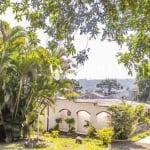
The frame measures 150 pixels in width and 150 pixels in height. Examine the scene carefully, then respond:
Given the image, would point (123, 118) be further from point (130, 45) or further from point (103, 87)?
point (103, 87)

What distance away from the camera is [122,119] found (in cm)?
2406

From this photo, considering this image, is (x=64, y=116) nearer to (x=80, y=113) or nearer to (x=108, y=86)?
(x=80, y=113)

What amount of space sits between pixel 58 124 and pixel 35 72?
26.0 ft

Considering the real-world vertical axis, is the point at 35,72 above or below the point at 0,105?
above

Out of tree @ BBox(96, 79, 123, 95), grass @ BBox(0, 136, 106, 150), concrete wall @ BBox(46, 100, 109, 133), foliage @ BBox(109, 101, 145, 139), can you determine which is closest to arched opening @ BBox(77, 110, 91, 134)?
concrete wall @ BBox(46, 100, 109, 133)

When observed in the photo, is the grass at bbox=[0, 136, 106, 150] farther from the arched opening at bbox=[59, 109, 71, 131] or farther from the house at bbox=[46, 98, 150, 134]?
the arched opening at bbox=[59, 109, 71, 131]

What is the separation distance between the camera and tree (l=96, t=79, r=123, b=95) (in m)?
73.0

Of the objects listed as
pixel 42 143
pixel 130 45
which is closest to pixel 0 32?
pixel 42 143

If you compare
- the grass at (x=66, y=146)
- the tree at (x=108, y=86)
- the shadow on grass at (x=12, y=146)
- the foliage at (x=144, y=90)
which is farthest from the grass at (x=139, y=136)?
the tree at (x=108, y=86)

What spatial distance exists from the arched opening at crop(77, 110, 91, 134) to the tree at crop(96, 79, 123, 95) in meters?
44.1

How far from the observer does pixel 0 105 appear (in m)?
22.0

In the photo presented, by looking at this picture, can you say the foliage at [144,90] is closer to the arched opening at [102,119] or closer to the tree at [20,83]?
the arched opening at [102,119]

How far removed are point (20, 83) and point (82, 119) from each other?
8530mm

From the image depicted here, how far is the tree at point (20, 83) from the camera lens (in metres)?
20.7
